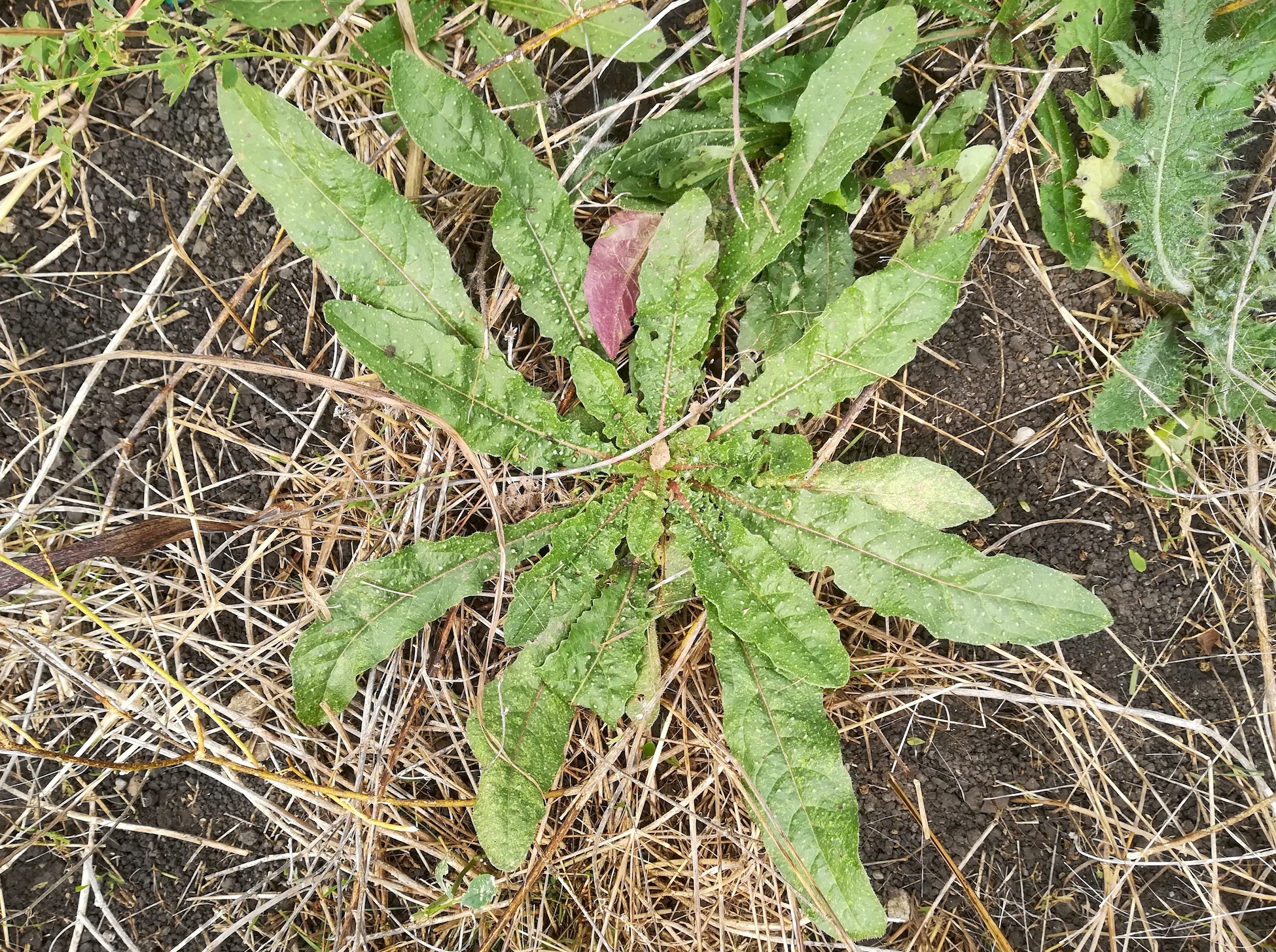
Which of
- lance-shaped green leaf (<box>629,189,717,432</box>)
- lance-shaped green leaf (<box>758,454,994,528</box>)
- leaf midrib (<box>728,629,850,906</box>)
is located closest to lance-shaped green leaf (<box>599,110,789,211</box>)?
lance-shaped green leaf (<box>629,189,717,432</box>)

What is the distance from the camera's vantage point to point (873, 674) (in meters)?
1.98

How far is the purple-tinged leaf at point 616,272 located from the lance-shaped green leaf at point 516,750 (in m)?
0.77

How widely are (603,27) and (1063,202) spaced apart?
118cm

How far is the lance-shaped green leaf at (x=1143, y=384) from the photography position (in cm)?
186

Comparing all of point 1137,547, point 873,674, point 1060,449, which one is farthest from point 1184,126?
point 873,674

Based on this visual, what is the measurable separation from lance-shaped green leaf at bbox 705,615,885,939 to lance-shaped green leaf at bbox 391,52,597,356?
0.81m

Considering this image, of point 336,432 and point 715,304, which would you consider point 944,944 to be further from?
point 336,432

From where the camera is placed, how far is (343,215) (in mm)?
1709

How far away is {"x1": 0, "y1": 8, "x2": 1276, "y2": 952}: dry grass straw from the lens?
74.9 inches

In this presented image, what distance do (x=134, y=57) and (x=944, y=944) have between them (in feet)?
9.57

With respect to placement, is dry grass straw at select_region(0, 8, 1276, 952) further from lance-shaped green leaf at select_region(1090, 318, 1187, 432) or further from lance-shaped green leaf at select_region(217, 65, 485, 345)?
lance-shaped green leaf at select_region(217, 65, 485, 345)

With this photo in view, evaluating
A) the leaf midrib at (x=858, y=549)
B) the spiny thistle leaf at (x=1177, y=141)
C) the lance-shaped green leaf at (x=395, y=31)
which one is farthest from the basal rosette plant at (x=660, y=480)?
the spiny thistle leaf at (x=1177, y=141)

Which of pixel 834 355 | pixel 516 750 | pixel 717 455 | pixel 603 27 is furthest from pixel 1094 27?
pixel 516 750

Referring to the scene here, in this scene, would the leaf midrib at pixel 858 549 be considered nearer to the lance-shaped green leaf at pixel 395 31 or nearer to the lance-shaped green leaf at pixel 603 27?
the lance-shaped green leaf at pixel 603 27
